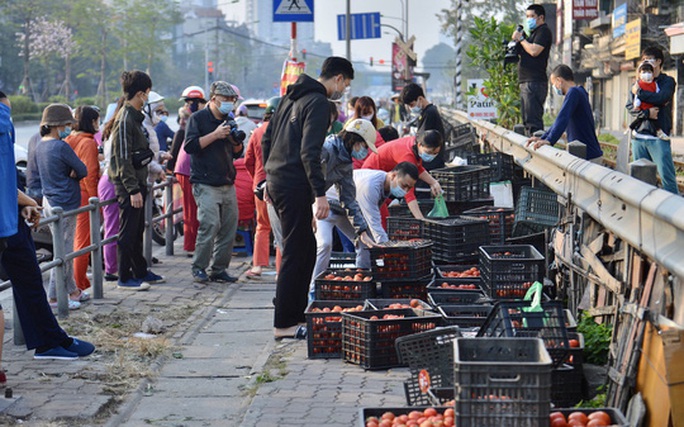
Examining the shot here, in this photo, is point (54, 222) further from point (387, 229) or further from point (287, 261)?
point (387, 229)

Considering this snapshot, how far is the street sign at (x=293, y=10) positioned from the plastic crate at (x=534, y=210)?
566 cm

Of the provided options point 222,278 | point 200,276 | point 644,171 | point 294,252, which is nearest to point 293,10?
point 222,278

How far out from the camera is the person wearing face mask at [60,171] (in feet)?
32.6

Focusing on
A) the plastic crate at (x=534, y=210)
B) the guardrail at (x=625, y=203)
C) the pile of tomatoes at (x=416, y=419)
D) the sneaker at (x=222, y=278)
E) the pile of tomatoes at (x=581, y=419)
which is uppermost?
the guardrail at (x=625, y=203)

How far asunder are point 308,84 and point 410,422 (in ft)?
13.1

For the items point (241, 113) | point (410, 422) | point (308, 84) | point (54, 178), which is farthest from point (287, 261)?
point (241, 113)

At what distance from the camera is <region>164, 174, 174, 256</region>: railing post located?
1358 cm

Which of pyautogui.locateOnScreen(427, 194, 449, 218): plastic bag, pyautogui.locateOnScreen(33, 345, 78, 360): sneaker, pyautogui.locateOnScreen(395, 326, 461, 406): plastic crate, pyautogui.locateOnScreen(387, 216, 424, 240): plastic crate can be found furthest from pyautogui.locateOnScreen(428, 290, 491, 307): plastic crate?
pyautogui.locateOnScreen(33, 345, 78, 360): sneaker

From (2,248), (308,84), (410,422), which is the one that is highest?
(308,84)

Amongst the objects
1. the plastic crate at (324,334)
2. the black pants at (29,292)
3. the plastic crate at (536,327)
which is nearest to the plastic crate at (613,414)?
the plastic crate at (536,327)

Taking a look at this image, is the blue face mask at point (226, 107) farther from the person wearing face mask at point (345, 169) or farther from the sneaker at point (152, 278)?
the person wearing face mask at point (345, 169)

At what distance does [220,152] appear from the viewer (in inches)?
448

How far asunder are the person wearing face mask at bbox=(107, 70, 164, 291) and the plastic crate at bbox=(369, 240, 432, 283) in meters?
3.17

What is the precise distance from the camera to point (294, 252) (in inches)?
336
